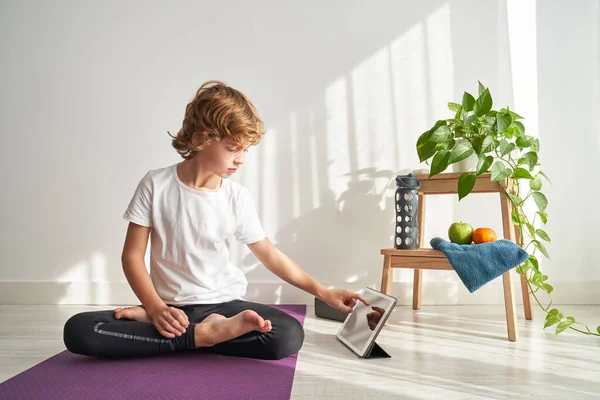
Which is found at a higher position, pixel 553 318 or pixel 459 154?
pixel 459 154

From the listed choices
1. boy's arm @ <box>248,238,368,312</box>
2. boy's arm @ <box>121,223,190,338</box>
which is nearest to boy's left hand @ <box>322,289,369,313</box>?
boy's arm @ <box>248,238,368,312</box>

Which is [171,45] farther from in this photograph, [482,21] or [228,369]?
[228,369]

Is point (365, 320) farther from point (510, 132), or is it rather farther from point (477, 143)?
point (510, 132)

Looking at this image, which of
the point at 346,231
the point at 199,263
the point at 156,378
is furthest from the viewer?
the point at 346,231

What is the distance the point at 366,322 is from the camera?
4.87ft

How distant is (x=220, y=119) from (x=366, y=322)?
70 cm

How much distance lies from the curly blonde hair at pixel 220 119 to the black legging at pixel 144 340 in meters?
0.50

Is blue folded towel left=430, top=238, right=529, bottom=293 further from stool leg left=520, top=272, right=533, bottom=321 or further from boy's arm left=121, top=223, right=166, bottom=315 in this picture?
boy's arm left=121, top=223, right=166, bottom=315

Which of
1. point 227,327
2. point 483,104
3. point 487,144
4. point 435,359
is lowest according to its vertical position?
point 435,359

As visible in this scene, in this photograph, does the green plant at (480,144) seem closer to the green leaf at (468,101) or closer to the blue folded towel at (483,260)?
the green leaf at (468,101)

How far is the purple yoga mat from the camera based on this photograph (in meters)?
1.09

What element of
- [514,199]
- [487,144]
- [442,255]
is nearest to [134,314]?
[442,255]

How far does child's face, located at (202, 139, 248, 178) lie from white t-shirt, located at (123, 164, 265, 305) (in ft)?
0.38

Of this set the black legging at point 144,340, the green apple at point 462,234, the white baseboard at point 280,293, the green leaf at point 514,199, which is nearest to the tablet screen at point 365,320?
the black legging at point 144,340
